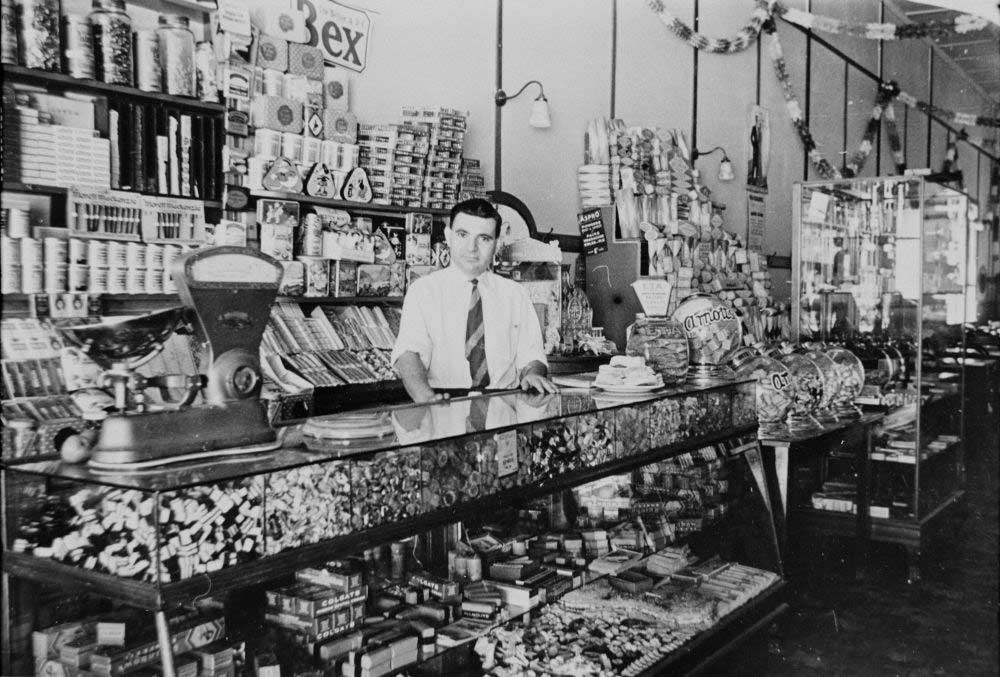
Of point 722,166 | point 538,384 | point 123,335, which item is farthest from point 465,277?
point 722,166

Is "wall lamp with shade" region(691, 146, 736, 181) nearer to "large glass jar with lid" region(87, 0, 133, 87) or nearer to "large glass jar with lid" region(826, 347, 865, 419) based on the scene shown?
"large glass jar with lid" region(826, 347, 865, 419)

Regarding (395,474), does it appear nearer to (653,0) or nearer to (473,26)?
(473,26)

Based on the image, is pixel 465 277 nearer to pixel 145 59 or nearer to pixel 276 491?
pixel 145 59

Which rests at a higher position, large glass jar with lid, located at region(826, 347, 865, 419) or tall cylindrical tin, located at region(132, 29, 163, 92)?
tall cylindrical tin, located at region(132, 29, 163, 92)

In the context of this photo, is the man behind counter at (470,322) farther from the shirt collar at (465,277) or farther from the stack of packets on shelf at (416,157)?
the stack of packets on shelf at (416,157)

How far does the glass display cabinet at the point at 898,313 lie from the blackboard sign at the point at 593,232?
1.55 meters

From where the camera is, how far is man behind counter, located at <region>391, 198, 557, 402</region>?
3482mm

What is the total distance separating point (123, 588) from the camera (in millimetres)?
1528

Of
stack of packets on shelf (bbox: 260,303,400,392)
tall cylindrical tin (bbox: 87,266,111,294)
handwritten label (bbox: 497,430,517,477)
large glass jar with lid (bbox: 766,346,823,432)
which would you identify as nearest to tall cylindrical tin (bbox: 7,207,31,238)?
tall cylindrical tin (bbox: 87,266,111,294)

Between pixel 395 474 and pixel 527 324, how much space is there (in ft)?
6.16

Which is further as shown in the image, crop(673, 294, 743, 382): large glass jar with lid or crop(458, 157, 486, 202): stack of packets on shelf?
crop(458, 157, 486, 202): stack of packets on shelf

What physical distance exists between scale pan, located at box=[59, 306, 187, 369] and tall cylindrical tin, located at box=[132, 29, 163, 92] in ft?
7.18

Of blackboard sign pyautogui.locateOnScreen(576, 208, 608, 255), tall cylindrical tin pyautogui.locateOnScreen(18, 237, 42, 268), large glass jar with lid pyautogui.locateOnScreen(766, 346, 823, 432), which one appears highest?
blackboard sign pyautogui.locateOnScreen(576, 208, 608, 255)

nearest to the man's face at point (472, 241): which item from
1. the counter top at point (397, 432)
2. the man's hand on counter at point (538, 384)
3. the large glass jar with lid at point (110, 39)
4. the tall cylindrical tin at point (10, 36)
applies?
the man's hand on counter at point (538, 384)
